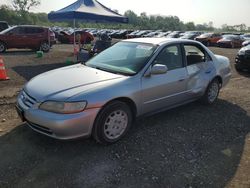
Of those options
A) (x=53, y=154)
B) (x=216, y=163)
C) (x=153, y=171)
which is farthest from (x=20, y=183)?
(x=216, y=163)

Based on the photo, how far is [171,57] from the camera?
4.98 metres

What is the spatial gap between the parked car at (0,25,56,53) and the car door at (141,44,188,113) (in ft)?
45.5

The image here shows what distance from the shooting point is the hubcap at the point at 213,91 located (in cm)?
597

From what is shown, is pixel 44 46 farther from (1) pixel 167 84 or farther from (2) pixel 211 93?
(1) pixel 167 84

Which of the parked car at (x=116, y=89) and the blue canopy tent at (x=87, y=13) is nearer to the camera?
the parked car at (x=116, y=89)

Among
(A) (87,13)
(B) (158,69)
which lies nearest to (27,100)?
(B) (158,69)

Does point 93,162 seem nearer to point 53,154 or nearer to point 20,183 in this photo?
point 53,154

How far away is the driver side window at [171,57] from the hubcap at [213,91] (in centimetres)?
128

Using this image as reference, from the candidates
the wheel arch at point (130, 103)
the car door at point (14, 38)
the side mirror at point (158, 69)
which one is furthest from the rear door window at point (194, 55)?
the car door at point (14, 38)

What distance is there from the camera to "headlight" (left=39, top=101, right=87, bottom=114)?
140 inches

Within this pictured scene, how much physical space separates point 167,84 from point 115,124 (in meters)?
1.25

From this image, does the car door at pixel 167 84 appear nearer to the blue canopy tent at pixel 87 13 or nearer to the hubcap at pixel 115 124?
the hubcap at pixel 115 124

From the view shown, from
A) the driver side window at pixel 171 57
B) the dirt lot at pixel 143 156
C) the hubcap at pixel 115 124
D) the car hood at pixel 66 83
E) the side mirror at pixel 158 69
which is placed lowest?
the dirt lot at pixel 143 156

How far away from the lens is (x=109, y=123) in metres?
3.97
